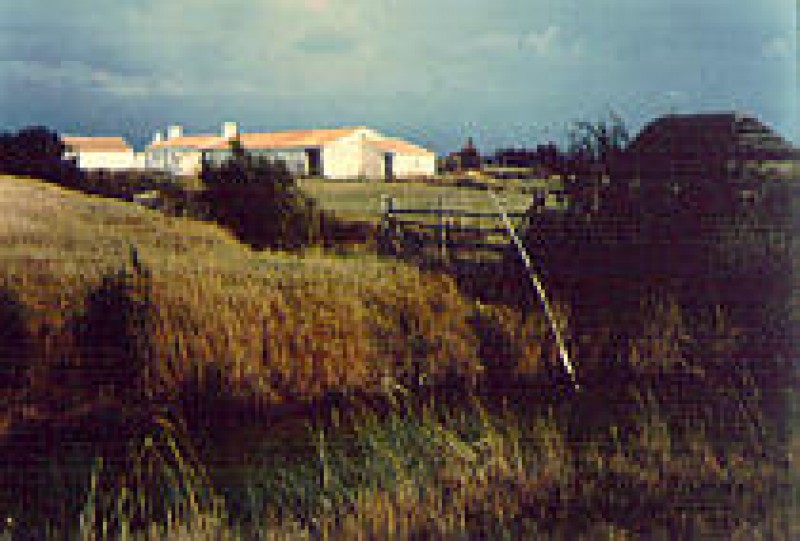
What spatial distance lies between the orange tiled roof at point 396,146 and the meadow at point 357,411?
38.1 meters

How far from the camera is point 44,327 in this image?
8.72 meters

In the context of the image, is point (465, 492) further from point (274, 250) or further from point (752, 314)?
point (274, 250)

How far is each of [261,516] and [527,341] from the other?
4315 mm

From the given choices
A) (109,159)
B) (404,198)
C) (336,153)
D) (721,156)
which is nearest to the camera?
(721,156)

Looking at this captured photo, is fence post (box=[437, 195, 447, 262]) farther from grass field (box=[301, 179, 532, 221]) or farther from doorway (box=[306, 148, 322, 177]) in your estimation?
doorway (box=[306, 148, 322, 177])

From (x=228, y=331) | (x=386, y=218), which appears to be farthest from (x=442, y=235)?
(x=228, y=331)

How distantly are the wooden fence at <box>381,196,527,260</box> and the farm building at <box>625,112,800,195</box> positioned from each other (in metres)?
2.93

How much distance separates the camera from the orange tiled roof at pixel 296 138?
46062 mm

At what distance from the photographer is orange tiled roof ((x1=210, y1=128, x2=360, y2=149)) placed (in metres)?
46.1

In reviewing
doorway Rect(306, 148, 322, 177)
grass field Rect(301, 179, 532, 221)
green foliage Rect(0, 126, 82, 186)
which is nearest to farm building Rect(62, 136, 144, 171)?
doorway Rect(306, 148, 322, 177)

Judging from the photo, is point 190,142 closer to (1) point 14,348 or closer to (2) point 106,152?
(2) point 106,152

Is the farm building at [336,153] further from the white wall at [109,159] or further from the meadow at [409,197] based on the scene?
the meadow at [409,197]

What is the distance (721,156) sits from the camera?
25.0 feet

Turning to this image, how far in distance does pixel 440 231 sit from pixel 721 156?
6273mm
